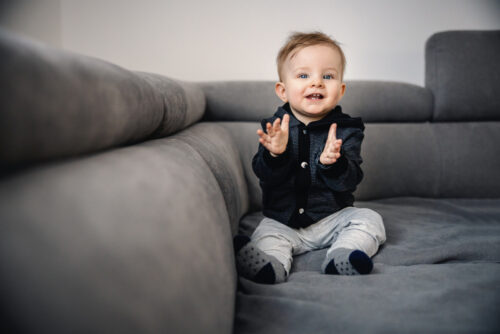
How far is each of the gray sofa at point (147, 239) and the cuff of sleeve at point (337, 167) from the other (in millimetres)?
237

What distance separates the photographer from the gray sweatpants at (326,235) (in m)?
0.88

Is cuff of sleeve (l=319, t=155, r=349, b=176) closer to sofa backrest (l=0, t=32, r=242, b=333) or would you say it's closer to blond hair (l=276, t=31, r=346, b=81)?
blond hair (l=276, t=31, r=346, b=81)

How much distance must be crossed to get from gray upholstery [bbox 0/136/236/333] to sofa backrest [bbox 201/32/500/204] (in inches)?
38.1

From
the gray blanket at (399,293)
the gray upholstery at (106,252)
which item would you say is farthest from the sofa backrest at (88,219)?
the gray blanket at (399,293)

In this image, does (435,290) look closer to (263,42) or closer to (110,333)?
(110,333)

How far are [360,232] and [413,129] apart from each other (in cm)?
84

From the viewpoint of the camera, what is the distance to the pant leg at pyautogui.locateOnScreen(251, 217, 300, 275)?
869 mm

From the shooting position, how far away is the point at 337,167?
0.92m

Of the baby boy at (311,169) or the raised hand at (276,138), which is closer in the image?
the raised hand at (276,138)

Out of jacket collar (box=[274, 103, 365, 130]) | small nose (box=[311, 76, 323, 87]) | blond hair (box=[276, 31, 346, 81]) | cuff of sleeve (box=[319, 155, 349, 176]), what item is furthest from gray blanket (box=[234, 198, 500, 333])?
blond hair (box=[276, 31, 346, 81])

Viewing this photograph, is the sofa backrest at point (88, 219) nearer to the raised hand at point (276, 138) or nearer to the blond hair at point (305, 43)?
the raised hand at point (276, 138)

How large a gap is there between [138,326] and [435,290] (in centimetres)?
59

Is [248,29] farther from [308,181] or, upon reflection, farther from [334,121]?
[308,181]

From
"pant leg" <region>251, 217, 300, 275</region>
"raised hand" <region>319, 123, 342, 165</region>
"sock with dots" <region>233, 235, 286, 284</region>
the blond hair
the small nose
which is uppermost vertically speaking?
the blond hair
